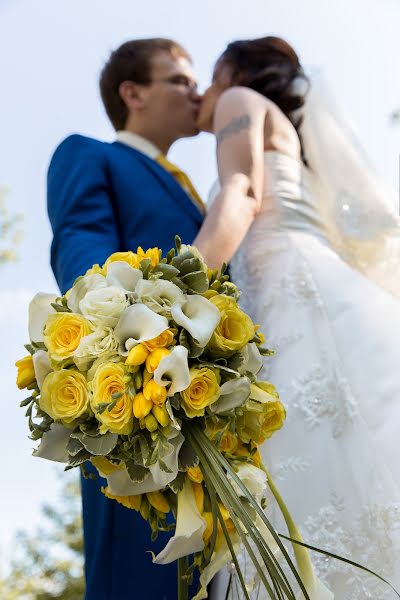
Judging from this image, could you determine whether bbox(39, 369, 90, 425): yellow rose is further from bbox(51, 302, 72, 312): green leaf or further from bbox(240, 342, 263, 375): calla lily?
bbox(240, 342, 263, 375): calla lily

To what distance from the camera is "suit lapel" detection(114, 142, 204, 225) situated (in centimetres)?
314

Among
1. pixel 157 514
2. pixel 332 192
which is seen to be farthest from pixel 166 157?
pixel 157 514

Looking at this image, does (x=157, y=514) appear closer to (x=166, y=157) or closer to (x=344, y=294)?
(x=344, y=294)

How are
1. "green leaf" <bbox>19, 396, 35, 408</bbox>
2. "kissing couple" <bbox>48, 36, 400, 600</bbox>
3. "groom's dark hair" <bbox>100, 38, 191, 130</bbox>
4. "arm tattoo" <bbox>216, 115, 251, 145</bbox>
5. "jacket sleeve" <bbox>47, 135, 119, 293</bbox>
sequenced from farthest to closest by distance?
"groom's dark hair" <bbox>100, 38, 191, 130</bbox> < "arm tattoo" <bbox>216, 115, 251, 145</bbox> < "jacket sleeve" <bbox>47, 135, 119, 293</bbox> < "kissing couple" <bbox>48, 36, 400, 600</bbox> < "green leaf" <bbox>19, 396, 35, 408</bbox>

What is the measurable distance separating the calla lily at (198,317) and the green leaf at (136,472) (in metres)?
0.27

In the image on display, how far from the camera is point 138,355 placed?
4.85 feet

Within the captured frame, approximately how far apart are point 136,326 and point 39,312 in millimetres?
267

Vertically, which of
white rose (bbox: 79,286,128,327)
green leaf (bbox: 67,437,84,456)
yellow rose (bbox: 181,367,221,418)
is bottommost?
green leaf (bbox: 67,437,84,456)

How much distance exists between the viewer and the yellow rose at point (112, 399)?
1438 mm

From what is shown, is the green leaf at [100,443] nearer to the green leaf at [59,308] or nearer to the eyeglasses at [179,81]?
the green leaf at [59,308]

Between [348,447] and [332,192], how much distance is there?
124 cm

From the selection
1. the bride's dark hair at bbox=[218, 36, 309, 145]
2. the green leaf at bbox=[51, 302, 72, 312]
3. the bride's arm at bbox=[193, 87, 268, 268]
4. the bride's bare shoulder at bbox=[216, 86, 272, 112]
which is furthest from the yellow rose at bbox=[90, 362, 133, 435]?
the bride's dark hair at bbox=[218, 36, 309, 145]

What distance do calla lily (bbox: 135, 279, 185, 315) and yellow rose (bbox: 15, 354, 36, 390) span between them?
10.5 inches

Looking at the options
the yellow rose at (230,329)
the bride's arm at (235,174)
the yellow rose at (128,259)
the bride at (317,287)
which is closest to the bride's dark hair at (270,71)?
the bride at (317,287)
